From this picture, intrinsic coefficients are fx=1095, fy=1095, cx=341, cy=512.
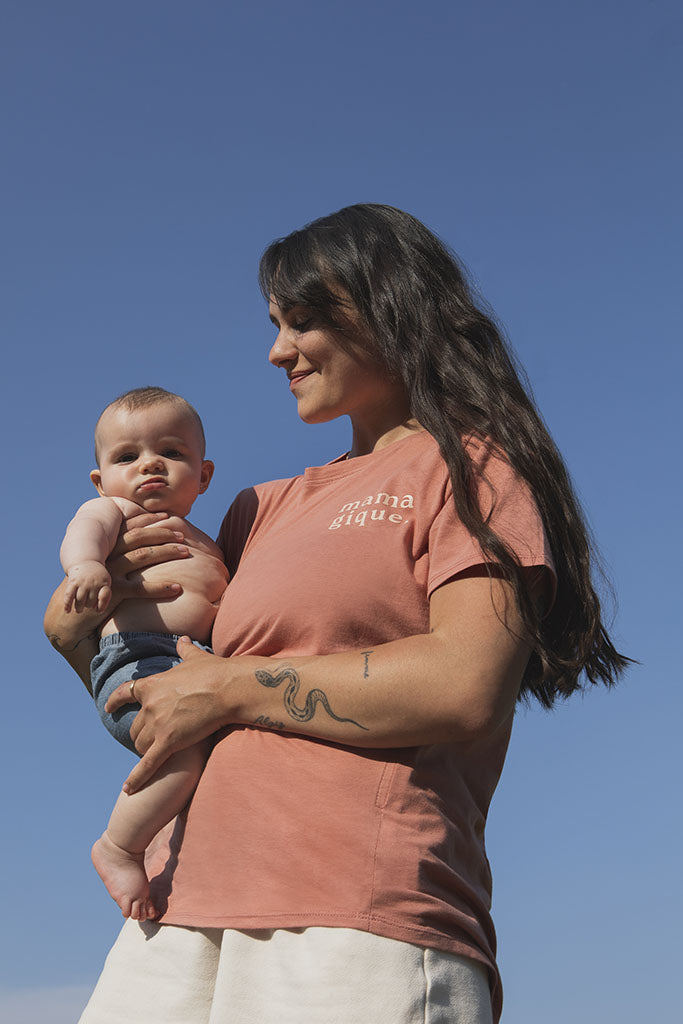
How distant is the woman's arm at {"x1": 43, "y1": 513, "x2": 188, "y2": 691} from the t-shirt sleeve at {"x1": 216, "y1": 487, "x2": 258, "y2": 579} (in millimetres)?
240

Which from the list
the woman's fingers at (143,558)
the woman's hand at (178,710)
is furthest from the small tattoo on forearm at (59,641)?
the woman's hand at (178,710)

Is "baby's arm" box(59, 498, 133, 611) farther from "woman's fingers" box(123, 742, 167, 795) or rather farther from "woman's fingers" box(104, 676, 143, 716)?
"woman's fingers" box(123, 742, 167, 795)

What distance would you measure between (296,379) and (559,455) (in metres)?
0.91

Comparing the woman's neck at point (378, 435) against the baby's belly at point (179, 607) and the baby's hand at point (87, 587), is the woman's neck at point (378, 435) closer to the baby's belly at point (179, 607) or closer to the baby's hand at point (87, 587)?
the baby's belly at point (179, 607)

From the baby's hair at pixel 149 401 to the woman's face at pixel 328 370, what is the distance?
1.79 feet

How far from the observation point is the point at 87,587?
338 centimetres

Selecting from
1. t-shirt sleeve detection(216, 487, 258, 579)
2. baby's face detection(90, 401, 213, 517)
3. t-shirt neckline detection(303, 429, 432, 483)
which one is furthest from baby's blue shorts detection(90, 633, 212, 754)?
t-shirt neckline detection(303, 429, 432, 483)

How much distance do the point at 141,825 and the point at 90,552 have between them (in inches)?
35.3

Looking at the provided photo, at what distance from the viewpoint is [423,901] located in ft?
8.31

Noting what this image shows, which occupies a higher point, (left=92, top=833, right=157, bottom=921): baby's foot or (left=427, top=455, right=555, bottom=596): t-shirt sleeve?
(left=427, top=455, right=555, bottom=596): t-shirt sleeve

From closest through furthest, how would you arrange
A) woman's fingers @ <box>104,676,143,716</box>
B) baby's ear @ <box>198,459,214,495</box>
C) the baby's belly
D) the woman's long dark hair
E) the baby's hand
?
the woman's long dark hair
woman's fingers @ <box>104,676,143,716</box>
the baby's hand
the baby's belly
baby's ear @ <box>198,459,214,495</box>

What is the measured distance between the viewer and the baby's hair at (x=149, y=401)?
3.99 metres

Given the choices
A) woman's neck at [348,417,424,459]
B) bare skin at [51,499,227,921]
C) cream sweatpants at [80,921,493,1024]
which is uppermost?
woman's neck at [348,417,424,459]

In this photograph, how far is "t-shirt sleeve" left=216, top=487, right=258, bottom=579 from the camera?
3877mm
